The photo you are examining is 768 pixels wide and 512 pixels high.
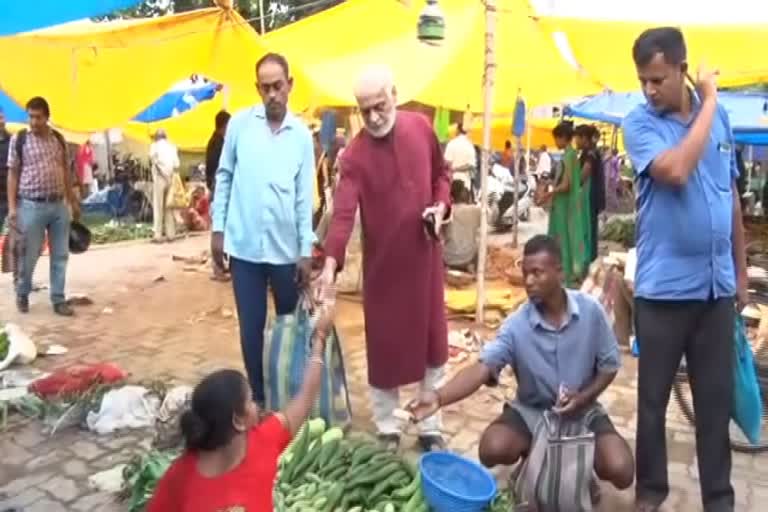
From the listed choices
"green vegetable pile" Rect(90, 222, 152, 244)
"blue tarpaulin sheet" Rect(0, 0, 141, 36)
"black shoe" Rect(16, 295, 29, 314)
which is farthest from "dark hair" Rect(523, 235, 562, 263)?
"green vegetable pile" Rect(90, 222, 152, 244)

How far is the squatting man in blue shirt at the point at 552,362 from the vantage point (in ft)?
9.78

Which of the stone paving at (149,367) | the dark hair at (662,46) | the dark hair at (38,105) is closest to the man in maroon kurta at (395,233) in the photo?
the stone paving at (149,367)

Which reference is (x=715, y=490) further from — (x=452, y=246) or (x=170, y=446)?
(x=452, y=246)

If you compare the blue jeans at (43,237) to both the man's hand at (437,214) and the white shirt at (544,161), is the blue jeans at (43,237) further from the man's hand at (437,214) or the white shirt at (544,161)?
the white shirt at (544,161)

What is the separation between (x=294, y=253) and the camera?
12.6ft

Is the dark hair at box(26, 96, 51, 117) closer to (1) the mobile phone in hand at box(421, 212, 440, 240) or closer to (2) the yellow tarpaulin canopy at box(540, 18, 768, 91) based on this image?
(1) the mobile phone in hand at box(421, 212, 440, 240)

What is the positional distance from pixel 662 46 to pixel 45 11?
10.4 ft

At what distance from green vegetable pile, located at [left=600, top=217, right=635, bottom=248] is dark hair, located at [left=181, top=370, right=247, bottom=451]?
1087 centimetres

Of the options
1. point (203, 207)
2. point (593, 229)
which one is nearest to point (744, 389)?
point (593, 229)

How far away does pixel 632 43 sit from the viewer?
261 inches

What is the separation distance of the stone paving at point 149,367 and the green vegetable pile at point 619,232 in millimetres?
6381

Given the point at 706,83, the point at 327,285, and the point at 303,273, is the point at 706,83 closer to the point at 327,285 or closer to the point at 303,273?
the point at 327,285

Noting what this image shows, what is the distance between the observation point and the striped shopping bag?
3668 mm

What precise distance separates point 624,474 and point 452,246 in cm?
593
